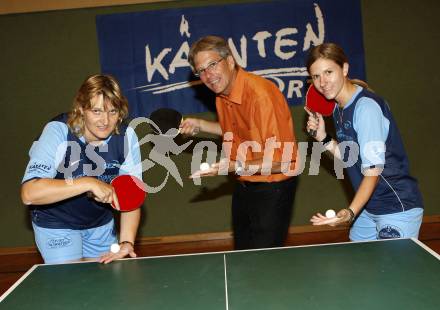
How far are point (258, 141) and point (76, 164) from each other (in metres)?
0.99

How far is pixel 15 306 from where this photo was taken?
185 centimetres

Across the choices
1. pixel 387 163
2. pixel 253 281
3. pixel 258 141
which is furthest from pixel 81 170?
pixel 387 163

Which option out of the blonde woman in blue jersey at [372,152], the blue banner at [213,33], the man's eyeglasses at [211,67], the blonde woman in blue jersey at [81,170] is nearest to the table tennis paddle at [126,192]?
the blonde woman in blue jersey at [81,170]

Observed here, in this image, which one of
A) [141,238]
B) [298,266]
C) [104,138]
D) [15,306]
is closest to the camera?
[15,306]

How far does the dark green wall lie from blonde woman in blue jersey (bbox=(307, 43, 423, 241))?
2627 mm

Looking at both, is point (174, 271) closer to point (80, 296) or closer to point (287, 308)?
point (80, 296)

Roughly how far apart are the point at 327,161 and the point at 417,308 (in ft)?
11.9

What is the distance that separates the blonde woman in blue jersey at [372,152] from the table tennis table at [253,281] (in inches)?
6.0

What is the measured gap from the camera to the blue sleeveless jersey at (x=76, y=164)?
2.34 m

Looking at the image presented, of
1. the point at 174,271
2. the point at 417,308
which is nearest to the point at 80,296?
the point at 174,271

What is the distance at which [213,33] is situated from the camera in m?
4.88

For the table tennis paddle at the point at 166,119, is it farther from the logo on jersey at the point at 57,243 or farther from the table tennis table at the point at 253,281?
the table tennis table at the point at 253,281

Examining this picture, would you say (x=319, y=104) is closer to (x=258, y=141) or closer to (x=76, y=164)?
(x=258, y=141)

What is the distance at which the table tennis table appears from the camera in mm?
1713
